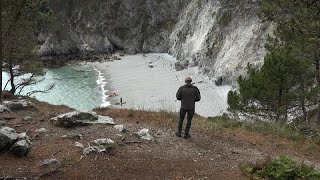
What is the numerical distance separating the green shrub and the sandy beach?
68.2ft

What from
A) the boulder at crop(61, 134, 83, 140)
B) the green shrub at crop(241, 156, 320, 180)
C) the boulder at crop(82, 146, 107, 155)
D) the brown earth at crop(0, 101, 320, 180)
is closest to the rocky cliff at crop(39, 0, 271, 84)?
the brown earth at crop(0, 101, 320, 180)

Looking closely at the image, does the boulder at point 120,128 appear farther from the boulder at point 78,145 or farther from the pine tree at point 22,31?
the pine tree at point 22,31

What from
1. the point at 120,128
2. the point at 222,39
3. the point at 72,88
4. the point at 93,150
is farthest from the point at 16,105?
the point at 222,39

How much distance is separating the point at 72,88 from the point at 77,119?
4597 cm

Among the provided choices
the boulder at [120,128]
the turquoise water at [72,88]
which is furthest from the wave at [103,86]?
the boulder at [120,128]

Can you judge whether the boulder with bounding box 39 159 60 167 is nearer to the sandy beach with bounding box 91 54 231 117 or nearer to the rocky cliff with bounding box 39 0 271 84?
the sandy beach with bounding box 91 54 231 117

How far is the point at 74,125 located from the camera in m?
15.5

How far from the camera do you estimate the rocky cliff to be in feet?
174

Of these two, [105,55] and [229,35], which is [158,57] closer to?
[105,55]

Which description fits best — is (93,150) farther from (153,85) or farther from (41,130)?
(153,85)

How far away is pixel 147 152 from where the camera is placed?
1298 centimetres

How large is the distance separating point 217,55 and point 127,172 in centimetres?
4896

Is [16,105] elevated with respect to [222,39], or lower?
lower

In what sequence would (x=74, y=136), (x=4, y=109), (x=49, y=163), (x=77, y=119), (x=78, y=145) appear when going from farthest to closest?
(x=4, y=109) < (x=77, y=119) < (x=74, y=136) < (x=78, y=145) < (x=49, y=163)
